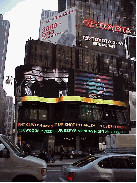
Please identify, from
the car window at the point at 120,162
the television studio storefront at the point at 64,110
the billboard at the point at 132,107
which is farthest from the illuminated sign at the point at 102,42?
the car window at the point at 120,162

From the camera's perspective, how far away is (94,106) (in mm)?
43438

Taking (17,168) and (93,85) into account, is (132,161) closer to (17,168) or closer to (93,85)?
(17,168)

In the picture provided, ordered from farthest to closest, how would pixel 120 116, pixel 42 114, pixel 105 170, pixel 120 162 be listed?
pixel 120 116
pixel 42 114
pixel 120 162
pixel 105 170

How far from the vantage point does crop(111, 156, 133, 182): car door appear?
750 centimetres

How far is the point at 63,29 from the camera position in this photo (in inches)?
2633

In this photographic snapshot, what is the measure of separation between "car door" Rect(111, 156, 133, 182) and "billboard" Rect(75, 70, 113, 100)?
35.5m

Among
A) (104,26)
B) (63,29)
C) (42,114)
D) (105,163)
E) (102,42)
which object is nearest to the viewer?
(105,163)

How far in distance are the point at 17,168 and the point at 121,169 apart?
3.79m

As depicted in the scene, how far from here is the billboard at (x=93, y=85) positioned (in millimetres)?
44188

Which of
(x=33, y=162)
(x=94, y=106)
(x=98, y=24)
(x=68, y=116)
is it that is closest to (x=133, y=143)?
(x=33, y=162)

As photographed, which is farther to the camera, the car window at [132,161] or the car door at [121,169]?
the car window at [132,161]

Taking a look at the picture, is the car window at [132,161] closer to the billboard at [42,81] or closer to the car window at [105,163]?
Answer: the car window at [105,163]

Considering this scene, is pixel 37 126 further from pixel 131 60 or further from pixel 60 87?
pixel 131 60

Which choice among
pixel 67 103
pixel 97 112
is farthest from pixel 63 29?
pixel 97 112
